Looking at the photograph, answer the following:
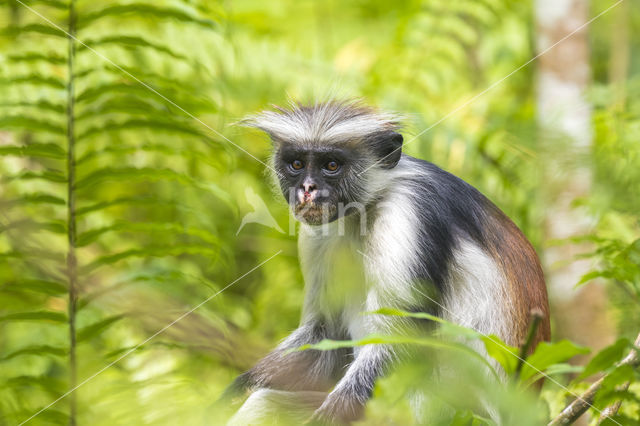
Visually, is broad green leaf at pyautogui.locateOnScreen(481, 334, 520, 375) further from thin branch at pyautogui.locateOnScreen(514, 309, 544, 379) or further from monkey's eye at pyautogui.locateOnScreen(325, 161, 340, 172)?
monkey's eye at pyautogui.locateOnScreen(325, 161, 340, 172)

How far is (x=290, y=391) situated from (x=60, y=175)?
187cm

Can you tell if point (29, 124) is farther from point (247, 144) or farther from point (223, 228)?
point (247, 144)

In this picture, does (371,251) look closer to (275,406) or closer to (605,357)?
(275,406)

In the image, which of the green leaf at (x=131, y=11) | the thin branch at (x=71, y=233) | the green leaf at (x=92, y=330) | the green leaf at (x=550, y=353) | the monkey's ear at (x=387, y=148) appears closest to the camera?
the green leaf at (x=550, y=353)

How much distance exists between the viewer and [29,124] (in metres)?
3.64

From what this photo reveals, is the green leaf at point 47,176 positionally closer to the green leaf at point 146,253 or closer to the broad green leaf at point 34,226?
the broad green leaf at point 34,226

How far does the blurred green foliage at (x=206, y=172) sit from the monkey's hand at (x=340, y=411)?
57 cm

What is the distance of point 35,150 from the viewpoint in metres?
3.50

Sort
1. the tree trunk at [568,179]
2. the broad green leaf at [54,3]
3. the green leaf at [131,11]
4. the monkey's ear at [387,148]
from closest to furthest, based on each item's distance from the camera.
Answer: the broad green leaf at [54,3] → the green leaf at [131,11] → the monkey's ear at [387,148] → the tree trunk at [568,179]

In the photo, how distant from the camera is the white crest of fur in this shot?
4.61 metres

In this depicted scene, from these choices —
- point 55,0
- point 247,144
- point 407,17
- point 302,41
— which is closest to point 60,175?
point 55,0

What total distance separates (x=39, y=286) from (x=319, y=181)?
1.77 meters

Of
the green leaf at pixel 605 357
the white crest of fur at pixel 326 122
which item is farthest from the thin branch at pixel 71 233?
the green leaf at pixel 605 357

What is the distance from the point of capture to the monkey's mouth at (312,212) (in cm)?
419
